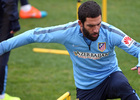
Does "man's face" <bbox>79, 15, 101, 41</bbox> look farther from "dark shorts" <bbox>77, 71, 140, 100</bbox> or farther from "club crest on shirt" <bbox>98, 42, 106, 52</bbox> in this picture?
"dark shorts" <bbox>77, 71, 140, 100</bbox>

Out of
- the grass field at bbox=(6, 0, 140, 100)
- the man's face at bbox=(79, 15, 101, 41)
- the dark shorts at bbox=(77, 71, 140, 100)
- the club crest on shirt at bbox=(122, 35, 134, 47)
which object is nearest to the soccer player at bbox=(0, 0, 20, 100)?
the grass field at bbox=(6, 0, 140, 100)

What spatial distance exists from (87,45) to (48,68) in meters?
2.77

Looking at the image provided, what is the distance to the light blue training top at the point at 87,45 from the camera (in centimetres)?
311

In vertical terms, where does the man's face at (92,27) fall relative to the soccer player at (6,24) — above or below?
above

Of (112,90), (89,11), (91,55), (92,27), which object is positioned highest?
(89,11)

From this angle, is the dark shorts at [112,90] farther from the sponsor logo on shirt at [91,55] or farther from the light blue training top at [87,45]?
the sponsor logo on shirt at [91,55]

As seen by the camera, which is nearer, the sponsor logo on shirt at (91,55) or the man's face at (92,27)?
the man's face at (92,27)

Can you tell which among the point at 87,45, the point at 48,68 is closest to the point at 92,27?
the point at 87,45

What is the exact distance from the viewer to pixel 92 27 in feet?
9.83

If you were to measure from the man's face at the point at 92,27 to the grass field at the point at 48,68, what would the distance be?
172cm

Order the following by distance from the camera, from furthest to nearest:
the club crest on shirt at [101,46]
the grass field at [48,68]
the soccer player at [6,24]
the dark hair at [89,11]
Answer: the grass field at [48,68], the soccer player at [6,24], the club crest on shirt at [101,46], the dark hair at [89,11]

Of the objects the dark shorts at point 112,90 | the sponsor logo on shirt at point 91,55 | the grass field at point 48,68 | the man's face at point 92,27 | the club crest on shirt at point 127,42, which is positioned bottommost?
the grass field at point 48,68

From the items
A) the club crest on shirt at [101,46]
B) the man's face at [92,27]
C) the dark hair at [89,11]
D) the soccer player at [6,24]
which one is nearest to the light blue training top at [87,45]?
the club crest on shirt at [101,46]

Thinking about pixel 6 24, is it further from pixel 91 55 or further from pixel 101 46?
pixel 101 46
